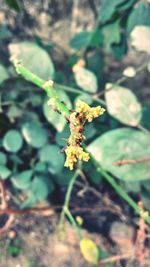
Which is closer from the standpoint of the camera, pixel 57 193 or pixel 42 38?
pixel 57 193

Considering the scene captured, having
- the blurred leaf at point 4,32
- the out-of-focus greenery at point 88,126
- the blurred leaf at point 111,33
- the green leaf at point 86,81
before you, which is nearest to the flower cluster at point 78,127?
the out-of-focus greenery at point 88,126

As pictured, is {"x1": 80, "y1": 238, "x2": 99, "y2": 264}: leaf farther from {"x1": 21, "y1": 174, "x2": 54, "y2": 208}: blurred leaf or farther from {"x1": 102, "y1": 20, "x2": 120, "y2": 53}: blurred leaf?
{"x1": 102, "y1": 20, "x2": 120, "y2": 53}: blurred leaf

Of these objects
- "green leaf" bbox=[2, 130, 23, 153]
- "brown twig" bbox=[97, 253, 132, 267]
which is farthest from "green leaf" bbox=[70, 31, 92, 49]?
"brown twig" bbox=[97, 253, 132, 267]

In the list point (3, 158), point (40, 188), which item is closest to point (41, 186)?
point (40, 188)

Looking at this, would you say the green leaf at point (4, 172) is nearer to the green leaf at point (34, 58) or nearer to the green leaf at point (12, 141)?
the green leaf at point (12, 141)

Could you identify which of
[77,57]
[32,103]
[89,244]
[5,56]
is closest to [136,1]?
[77,57]

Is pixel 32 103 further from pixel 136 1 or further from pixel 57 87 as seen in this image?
pixel 136 1

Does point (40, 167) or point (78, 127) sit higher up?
point (40, 167)

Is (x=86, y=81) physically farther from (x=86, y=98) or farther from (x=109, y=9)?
(x=109, y=9)
